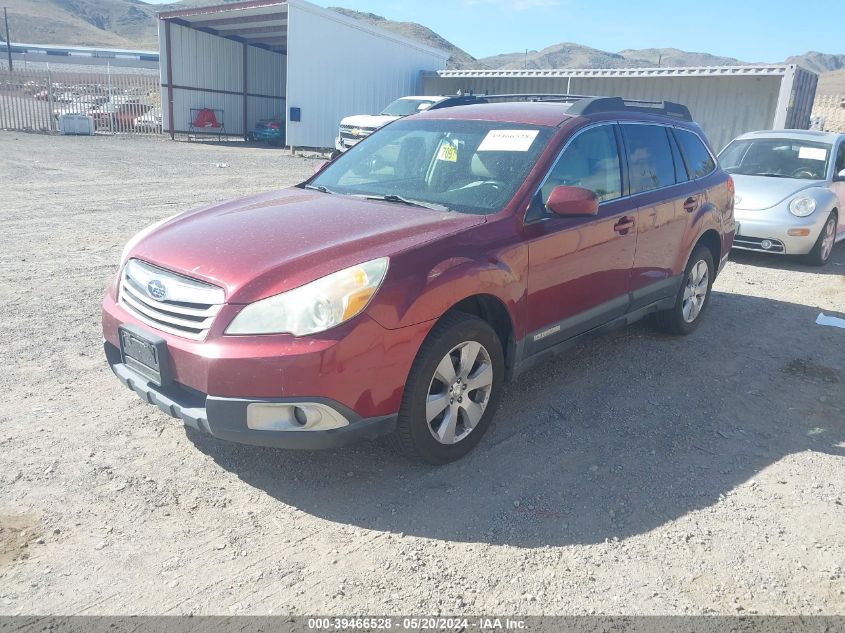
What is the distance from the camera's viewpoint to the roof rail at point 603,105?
450cm

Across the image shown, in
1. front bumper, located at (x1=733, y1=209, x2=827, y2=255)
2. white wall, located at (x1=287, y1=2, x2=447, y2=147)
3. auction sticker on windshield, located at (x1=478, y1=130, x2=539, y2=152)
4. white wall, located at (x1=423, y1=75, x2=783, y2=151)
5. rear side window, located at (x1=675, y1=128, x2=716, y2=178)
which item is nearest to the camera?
auction sticker on windshield, located at (x1=478, y1=130, x2=539, y2=152)

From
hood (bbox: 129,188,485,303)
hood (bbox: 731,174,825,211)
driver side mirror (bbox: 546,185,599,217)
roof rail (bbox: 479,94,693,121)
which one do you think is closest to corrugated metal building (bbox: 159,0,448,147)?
hood (bbox: 731,174,825,211)

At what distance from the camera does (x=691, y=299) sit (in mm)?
5836

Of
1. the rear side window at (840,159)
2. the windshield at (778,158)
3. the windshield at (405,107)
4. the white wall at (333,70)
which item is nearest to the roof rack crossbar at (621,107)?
the windshield at (778,158)

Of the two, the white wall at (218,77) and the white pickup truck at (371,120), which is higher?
the white wall at (218,77)

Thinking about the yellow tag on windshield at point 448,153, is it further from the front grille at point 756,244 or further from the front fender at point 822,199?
the front fender at point 822,199

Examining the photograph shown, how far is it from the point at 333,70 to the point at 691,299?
63.0 ft

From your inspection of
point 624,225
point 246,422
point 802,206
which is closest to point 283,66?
point 802,206

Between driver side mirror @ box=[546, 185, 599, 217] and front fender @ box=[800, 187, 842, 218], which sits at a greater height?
driver side mirror @ box=[546, 185, 599, 217]

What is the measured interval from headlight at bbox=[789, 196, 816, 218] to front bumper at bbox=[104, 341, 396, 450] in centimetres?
742

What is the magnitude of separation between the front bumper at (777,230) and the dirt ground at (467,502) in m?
3.56

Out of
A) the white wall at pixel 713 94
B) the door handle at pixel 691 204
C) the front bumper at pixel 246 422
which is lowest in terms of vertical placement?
the front bumper at pixel 246 422

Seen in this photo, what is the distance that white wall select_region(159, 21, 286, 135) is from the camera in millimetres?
25609

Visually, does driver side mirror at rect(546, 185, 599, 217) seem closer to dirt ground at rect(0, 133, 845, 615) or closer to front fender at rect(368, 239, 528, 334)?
front fender at rect(368, 239, 528, 334)
